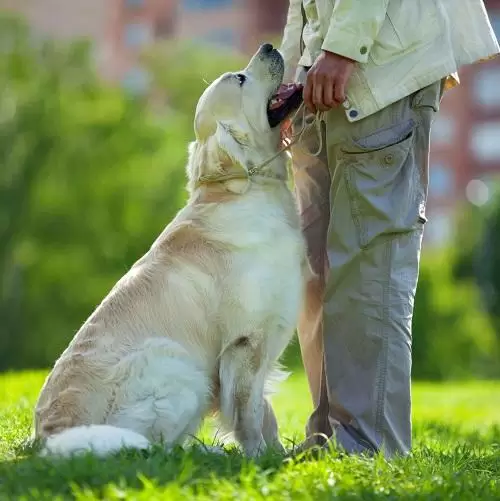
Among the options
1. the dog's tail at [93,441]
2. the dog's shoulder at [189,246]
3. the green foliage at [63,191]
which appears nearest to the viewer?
the dog's tail at [93,441]

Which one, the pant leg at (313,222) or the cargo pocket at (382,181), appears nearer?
the cargo pocket at (382,181)

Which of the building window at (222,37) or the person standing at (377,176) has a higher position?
the building window at (222,37)

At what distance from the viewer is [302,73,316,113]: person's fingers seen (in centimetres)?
446

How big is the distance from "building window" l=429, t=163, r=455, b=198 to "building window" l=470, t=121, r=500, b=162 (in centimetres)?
229

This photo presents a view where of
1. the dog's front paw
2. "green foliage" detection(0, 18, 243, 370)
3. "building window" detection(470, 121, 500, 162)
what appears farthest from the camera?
"building window" detection(470, 121, 500, 162)

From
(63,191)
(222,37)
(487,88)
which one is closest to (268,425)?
(63,191)

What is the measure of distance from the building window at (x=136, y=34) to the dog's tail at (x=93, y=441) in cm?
7107

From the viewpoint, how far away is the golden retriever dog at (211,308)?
169 inches

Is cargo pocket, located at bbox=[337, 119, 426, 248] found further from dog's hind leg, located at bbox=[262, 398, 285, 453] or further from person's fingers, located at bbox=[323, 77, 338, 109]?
dog's hind leg, located at bbox=[262, 398, 285, 453]

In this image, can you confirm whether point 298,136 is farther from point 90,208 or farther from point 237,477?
point 90,208

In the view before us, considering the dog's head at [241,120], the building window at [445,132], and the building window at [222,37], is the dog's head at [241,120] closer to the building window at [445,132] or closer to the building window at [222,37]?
the building window at [445,132]

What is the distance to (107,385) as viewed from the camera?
4.27 m

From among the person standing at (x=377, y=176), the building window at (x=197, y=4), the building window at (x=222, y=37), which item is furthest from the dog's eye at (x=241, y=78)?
the building window at (x=197, y=4)

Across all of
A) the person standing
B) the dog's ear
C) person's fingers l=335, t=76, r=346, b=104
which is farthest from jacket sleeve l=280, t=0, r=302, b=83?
person's fingers l=335, t=76, r=346, b=104
